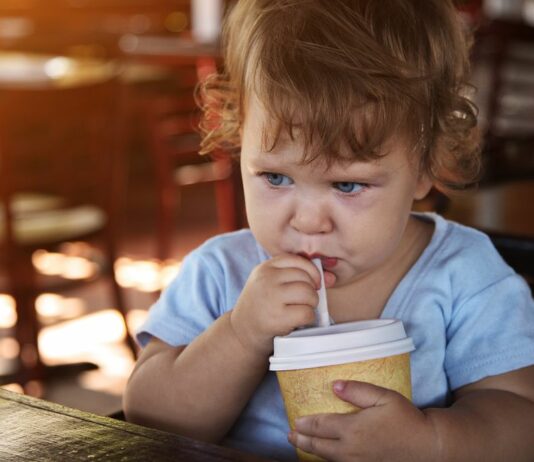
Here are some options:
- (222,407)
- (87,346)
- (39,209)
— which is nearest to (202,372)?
(222,407)

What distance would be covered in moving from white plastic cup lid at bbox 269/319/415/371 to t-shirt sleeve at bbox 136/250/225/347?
0.25 metres

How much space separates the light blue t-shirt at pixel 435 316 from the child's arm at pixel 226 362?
0.15 ft

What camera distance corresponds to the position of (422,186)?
100 cm

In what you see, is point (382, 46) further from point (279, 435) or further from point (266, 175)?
point (279, 435)

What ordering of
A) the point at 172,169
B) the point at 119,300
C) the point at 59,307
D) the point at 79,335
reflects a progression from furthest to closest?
1. the point at 172,169
2. the point at 59,307
3. the point at 79,335
4. the point at 119,300

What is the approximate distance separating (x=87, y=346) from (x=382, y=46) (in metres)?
2.49

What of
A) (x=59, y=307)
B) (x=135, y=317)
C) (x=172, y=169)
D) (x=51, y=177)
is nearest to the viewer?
(x=51, y=177)

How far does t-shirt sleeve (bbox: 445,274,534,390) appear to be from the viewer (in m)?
0.91

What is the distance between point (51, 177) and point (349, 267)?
1.79 meters

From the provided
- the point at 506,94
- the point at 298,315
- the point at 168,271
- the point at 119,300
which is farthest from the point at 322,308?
the point at 506,94

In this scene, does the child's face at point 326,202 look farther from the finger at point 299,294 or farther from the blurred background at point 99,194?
the blurred background at point 99,194

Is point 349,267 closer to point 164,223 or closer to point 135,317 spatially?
point 135,317

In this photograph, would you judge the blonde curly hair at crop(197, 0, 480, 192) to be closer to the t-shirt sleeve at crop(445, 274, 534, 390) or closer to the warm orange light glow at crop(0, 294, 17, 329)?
the t-shirt sleeve at crop(445, 274, 534, 390)

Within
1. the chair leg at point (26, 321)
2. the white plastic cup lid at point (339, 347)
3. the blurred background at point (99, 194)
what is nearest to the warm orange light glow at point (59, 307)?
the blurred background at point (99, 194)
